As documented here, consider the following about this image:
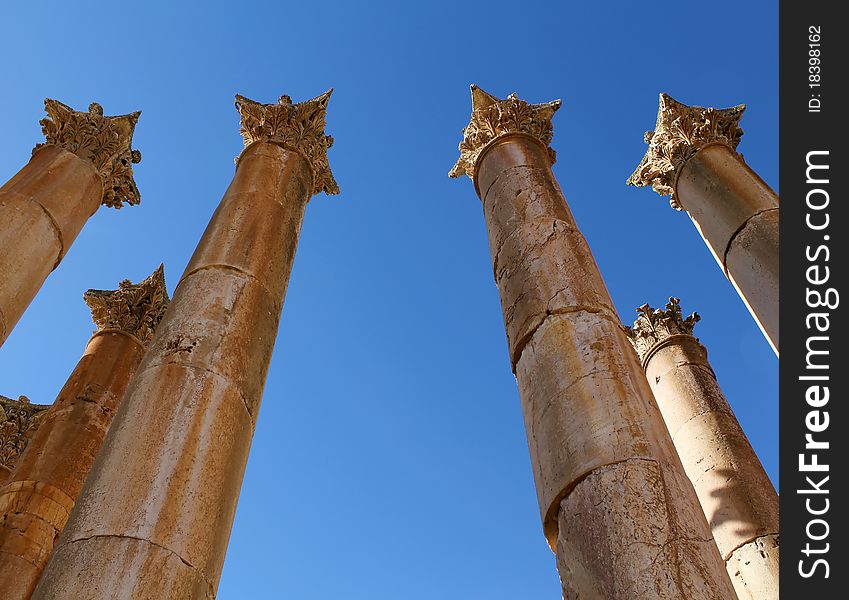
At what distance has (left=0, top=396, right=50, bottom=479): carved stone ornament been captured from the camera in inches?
790

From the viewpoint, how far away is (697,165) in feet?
56.3

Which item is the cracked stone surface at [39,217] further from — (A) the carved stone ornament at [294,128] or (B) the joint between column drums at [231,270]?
(A) the carved stone ornament at [294,128]

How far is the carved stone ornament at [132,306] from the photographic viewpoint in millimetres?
19219

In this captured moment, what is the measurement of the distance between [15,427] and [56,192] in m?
9.74

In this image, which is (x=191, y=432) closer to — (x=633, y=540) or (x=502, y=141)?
(x=633, y=540)

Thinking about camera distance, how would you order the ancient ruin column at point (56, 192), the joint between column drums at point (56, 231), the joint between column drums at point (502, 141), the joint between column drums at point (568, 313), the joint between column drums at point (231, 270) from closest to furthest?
the joint between column drums at point (568, 313) < the joint between column drums at point (231, 270) < the ancient ruin column at point (56, 192) < the joint between column drums at point (56, 231) < the joint between column drums at point (502, 141)

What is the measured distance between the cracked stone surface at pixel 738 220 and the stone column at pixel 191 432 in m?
8.46

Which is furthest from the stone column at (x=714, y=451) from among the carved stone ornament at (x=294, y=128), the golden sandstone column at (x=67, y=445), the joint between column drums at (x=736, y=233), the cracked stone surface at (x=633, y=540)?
the golden sandstone column at (x=67, y=445)

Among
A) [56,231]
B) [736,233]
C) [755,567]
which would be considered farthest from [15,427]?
[736,233]

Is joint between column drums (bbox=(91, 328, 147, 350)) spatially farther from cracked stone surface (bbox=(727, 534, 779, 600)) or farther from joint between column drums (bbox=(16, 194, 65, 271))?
cracked stone surface (bbox=(727, 534, 779, 600))

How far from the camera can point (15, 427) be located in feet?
68.4
